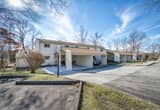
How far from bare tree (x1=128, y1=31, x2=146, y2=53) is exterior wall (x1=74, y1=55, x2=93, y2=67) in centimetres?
3504

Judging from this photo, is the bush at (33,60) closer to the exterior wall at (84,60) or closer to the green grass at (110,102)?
the green grass at (110,102)

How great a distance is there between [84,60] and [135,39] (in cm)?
3663

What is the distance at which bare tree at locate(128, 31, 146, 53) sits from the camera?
50331mm

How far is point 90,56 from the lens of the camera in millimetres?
21469

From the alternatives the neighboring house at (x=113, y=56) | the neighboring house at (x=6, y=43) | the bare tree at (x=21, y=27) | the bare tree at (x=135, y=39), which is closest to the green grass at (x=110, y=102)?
the bare tree at (x=21, y=27)

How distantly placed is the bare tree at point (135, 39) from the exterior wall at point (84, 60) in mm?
35040

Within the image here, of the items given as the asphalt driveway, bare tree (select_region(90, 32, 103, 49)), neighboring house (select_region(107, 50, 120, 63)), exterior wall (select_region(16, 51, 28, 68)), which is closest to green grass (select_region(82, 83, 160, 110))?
the asphalt driveway

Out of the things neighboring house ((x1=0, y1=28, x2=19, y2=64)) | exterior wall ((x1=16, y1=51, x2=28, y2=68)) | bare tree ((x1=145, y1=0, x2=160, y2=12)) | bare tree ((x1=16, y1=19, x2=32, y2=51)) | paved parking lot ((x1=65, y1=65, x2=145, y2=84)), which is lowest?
paved parking lot ((x1=65, y1=65, x2=145, y2=84))

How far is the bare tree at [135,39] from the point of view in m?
50.3

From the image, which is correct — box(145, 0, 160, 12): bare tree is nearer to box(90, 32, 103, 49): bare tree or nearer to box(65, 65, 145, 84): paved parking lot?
box(65, 65, 145, 84): paved parking lot

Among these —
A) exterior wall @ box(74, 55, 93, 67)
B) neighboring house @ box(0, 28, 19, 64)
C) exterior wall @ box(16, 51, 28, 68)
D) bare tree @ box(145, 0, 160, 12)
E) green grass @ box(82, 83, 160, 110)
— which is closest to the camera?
green grass @ box(82, 83, 160, 110)

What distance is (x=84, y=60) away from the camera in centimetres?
2247

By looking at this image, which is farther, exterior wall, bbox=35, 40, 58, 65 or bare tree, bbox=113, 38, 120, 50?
bare tree, bbox=113, 38, 120, 50

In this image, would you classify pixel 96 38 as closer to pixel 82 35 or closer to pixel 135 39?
pixel 82 35
